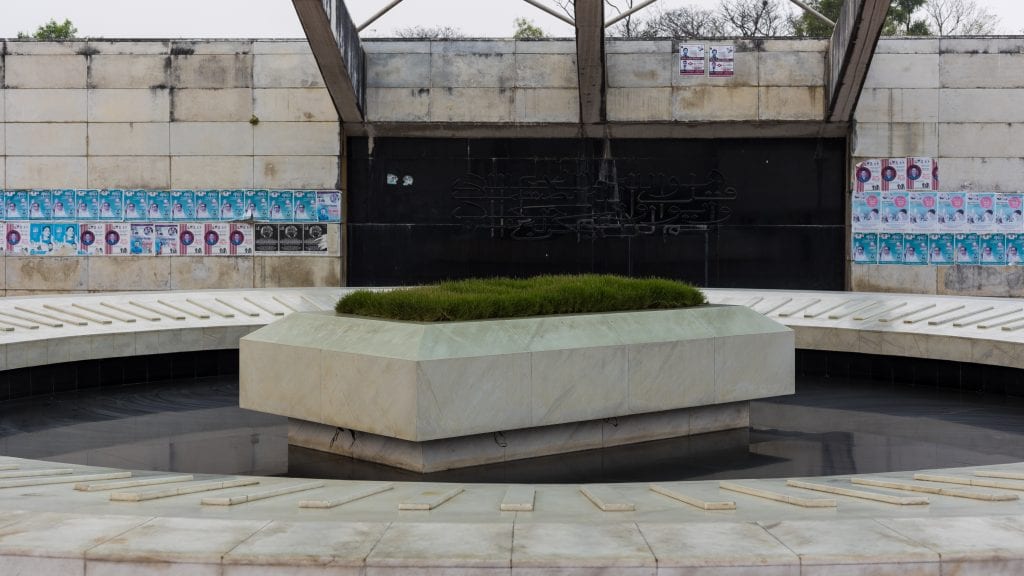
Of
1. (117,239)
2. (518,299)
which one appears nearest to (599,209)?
(117,239)

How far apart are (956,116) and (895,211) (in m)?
1.77

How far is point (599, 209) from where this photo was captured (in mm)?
17438

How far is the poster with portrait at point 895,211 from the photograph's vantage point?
1659cm

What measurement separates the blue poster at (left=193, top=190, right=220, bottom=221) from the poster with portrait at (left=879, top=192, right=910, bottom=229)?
1085 centimetres

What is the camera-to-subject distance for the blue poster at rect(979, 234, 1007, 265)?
16.5 metres

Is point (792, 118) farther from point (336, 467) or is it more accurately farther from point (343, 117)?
point (336, 467)

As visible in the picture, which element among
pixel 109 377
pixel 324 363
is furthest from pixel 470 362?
pixel 109 377

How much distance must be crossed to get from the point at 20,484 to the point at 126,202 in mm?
12335

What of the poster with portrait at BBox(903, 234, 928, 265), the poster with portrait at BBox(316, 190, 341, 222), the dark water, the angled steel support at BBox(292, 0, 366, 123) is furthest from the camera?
the poster with portrait at BBox(316, 190, 341, 222)

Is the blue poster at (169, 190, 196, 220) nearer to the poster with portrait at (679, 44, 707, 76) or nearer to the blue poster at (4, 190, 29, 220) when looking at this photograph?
the blue poster at (4, 190, 29, 220)

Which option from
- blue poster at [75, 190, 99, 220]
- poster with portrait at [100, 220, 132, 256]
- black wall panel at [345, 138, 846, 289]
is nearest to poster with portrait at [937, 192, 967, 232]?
black wall panel at [345, 138, 846, 289]

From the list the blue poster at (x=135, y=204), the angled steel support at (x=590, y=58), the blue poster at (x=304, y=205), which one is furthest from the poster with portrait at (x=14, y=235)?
the angled steel support at (x=590, y=58)

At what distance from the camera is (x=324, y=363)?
24.4ft

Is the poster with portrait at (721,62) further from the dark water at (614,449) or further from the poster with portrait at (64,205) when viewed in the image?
the poster with portrait at (64,205)
